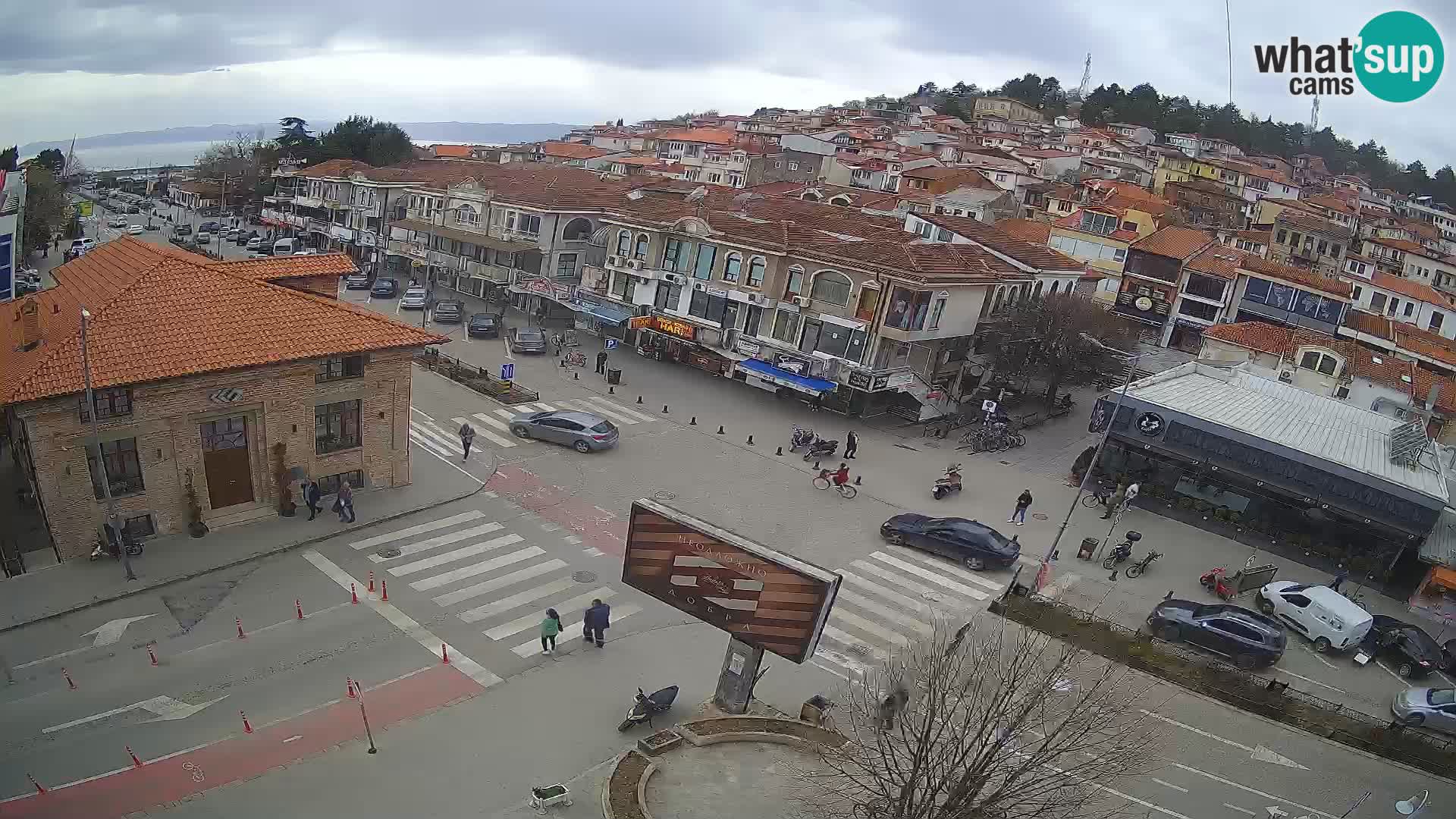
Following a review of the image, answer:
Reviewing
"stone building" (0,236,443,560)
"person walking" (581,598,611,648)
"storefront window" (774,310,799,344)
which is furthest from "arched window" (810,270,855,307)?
"person walking" (581,598,611,648)

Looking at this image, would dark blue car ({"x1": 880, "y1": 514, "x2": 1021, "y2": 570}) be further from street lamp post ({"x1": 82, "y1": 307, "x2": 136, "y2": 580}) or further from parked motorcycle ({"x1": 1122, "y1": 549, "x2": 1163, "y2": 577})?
street lamp post ({"x1": 82, "y1": 307, "x2": 136, "y2": 580})

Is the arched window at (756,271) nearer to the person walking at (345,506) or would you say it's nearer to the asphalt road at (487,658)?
the asphalt road at (487,658)

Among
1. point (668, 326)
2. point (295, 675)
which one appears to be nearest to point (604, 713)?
point (295, 675)

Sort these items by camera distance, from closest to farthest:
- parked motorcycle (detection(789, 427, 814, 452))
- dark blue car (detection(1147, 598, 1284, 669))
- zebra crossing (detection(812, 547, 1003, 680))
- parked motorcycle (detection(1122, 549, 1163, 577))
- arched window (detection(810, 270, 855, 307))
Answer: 1. zebra crossing (detection(812, 547, 1003, 680))
2. dark blue car (detection(1147, 598, 1284, 669))
3. parked motorcycle (detection(1122, 549, 1163, 577))
4. parked motorcycle (detection(789, 427, 814, 452))
5. arched window (detection(810, 270, 855, 307))

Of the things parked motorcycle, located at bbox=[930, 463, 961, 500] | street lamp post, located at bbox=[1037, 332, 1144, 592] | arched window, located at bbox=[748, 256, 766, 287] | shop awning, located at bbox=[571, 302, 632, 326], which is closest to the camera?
street lamp post, located at bbox=[1037, 332, 1144, 592]

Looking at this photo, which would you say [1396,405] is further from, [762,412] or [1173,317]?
[762,412]

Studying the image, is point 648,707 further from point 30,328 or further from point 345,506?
point 30,328
